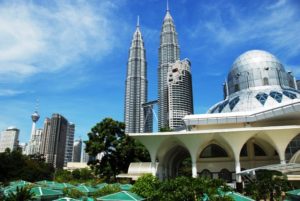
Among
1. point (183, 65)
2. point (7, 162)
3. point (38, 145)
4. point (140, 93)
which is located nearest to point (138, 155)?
point (7, 162)

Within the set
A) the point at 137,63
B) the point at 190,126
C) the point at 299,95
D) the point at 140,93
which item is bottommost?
the point at 190,126

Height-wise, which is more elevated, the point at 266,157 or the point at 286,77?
the point at 286,77

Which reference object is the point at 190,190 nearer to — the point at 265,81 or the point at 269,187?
the point at 269,187

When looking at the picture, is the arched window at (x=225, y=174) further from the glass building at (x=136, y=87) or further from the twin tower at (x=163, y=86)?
the glass building at (x=136, y=87)

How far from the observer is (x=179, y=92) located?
94500mm

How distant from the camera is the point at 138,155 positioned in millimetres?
39875

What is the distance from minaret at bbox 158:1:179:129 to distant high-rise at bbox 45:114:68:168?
175 feet

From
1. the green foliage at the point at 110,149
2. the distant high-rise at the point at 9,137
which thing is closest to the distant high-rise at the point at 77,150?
the distant high-rise at the point at 9,137

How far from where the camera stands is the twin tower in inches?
3723

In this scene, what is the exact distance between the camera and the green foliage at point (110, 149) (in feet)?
123

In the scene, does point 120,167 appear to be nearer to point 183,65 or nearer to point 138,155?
point 138,155

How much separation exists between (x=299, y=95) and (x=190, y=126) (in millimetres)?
15279

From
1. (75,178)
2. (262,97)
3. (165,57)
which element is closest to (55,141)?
(165,57)

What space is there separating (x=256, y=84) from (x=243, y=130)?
460 inches
